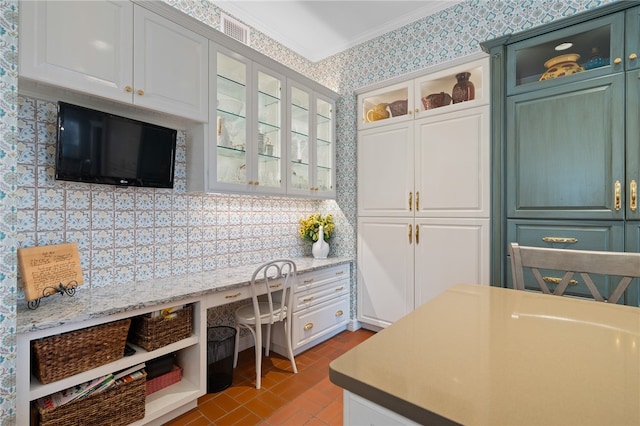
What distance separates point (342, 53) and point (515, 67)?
1763 mm

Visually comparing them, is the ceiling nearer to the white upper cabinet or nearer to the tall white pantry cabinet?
the tall white pantry cabinet

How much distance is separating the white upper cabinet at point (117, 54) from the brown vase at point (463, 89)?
201cm

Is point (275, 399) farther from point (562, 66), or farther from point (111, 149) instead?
point (562, 66)

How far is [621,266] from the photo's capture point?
120 cm

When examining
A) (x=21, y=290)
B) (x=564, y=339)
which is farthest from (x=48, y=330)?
(x=564, y=339)

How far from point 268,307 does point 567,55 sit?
278 cm

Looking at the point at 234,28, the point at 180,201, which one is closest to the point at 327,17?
the point at 234,28

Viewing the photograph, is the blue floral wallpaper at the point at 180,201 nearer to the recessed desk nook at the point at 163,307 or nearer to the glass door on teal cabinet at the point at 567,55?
the recessed desk nook at the point at 163,307

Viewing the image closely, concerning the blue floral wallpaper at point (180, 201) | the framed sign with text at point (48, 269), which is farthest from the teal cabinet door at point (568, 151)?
the framed sign with text at point (48, 269)

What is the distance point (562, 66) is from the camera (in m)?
2.13

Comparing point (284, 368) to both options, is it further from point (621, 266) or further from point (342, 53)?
point (342, 53)

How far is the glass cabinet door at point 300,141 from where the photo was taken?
286 cm

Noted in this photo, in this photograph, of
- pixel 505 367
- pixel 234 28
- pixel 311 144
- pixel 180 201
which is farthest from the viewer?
pixel 311 144

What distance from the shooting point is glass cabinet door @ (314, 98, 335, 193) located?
316cm
